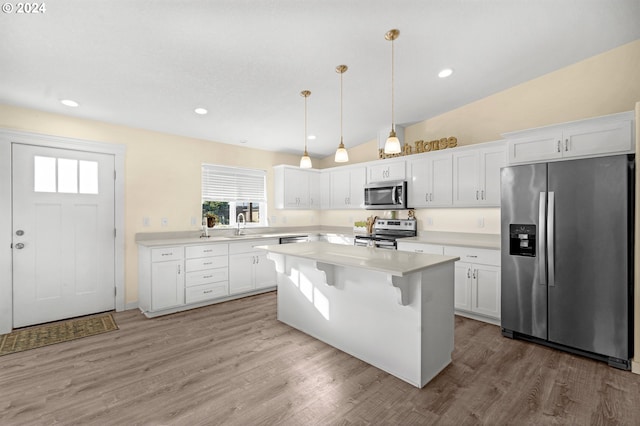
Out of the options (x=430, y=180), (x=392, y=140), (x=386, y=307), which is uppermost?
(x=392, y=140)

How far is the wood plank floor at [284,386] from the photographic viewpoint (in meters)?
1.95

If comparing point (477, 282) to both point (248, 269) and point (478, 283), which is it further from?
point (248, 269)

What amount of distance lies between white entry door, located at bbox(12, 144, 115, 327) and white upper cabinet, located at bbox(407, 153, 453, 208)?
428 centimetres

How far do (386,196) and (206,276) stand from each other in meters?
3.00

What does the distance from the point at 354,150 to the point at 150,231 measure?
386 cm

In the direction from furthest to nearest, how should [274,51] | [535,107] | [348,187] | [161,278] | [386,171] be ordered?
[348,187] → [386,171] → [161,278] → [535,107] → [274,51]

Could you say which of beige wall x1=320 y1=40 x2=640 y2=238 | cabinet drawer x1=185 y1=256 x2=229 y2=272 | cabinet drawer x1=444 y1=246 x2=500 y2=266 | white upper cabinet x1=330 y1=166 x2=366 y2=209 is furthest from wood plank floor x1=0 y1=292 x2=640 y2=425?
white upper cabinet x1=330 y1=166 x2=366 y2=209

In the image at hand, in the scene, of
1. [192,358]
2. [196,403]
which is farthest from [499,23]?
[192,358]

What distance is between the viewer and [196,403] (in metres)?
2.09

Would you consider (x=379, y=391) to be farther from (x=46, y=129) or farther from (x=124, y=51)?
(x=46, y=129)

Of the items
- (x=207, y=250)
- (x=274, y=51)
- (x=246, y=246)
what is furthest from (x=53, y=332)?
(x=274, y=51)

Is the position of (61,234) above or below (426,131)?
below

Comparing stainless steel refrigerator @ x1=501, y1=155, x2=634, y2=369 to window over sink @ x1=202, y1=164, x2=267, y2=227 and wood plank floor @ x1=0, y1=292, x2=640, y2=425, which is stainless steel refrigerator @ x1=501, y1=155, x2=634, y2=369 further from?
window over sink @ x1=202, y1=164, x2=267, y2=227

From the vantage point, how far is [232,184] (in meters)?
5.22
